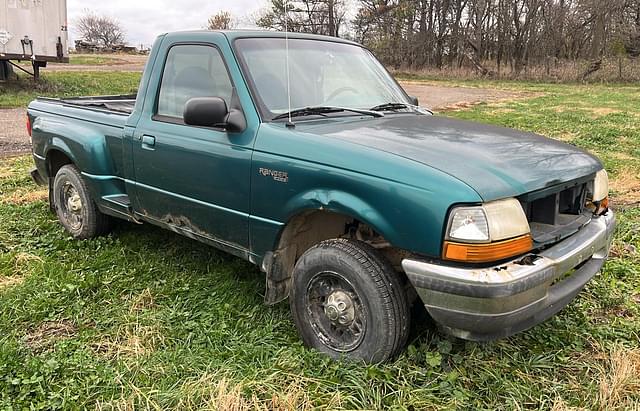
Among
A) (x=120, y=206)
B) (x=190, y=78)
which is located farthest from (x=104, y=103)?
(x=190, y=78)

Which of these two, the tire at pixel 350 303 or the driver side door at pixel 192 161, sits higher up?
the driver side door at pixel 192 161

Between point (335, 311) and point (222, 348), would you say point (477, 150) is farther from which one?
point (222, 348)

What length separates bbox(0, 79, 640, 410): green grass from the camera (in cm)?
267

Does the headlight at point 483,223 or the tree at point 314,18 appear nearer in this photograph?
the headlight at point 483,223

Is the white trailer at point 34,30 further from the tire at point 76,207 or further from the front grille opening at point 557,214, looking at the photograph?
the front grille opening at point 557,214

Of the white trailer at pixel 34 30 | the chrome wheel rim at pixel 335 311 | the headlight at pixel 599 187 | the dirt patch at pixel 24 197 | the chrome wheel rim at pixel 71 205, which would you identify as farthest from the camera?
the white trailer at pixel 34 30

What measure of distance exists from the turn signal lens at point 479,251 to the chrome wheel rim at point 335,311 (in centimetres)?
60

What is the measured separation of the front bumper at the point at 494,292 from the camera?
7.82ft

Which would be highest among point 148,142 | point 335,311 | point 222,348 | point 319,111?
point 319,111

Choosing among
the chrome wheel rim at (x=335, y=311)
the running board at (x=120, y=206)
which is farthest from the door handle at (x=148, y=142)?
the chrome wheel rim at (x=335, y=311)

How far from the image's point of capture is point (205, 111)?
309 centimetres

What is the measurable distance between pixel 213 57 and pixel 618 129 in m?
9.62

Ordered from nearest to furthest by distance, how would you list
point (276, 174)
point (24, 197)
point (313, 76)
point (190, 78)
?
point (276, 174), point (313, 76), point (190, 78), point (24, 197)

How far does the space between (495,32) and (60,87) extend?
1089 inches
